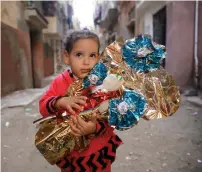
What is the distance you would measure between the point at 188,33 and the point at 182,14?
1.73 feet

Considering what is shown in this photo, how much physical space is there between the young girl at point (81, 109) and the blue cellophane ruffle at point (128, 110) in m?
0.14

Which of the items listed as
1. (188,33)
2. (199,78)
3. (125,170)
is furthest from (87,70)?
(188,33)

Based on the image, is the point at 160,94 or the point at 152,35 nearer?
the point at 160,94

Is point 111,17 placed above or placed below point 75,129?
above

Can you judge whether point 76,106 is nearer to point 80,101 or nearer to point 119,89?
point 80,101

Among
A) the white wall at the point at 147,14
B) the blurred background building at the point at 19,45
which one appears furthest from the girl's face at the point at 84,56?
the white wall at the point at 147,14

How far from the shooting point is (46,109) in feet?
4.04

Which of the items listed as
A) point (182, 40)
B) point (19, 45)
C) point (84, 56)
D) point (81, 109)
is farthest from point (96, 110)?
point (19, 45)

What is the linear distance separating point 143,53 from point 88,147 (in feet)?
1.86

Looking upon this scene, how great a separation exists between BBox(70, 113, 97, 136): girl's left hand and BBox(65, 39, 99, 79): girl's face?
0.23 meters

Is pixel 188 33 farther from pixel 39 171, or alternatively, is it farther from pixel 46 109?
pixel 46 109

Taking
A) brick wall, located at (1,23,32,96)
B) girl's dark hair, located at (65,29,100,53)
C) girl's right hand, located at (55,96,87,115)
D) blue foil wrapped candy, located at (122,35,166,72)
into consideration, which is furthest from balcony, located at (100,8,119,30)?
girl's right hand, located at (55,96,87,115)

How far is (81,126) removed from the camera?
43.3 inches

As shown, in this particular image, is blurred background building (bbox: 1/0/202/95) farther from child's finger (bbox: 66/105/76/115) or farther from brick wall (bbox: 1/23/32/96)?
child's finger (bbox: 66/105/76/115)
